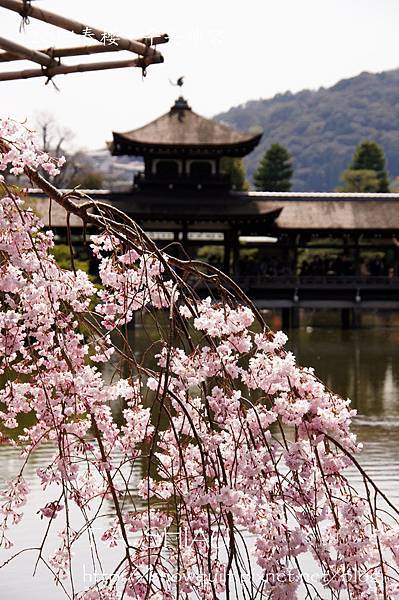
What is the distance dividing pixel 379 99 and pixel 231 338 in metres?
143

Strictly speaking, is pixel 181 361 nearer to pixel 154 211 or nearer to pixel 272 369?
pixel 272 369

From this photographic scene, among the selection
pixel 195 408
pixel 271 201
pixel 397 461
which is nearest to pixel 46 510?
pixel 195 408

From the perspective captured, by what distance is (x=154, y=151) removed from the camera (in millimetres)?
26609

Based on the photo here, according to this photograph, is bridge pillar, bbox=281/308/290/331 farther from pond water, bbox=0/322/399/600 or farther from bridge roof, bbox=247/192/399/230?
bridge roof, bbox=247/192/399/230

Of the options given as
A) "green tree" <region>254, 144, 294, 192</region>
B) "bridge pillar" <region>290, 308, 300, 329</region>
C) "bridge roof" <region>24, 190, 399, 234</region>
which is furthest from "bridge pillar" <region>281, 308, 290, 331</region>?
"green tree" <region>254, 144, 294, 192</region>

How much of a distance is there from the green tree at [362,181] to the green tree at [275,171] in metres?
2.82

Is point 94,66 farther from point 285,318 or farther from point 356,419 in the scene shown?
point 285,318

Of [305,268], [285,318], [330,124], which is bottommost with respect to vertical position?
[285,318]

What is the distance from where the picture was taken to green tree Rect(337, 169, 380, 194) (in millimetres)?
48438

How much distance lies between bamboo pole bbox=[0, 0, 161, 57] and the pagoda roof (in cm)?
2262

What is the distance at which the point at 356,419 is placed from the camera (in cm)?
1221

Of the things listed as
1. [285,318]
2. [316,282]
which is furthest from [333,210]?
[285,318]

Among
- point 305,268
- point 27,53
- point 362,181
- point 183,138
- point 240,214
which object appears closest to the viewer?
point 27,53

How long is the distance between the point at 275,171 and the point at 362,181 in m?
4.09
